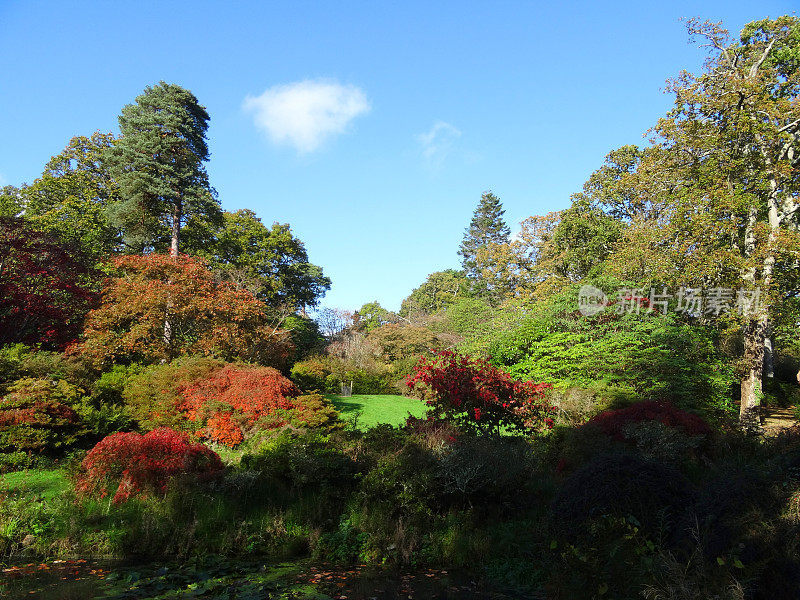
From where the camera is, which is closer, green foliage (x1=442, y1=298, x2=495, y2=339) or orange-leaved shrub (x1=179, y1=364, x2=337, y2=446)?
orange-leaved shrub (x1=179, y1=364, x2=337, y2=446)

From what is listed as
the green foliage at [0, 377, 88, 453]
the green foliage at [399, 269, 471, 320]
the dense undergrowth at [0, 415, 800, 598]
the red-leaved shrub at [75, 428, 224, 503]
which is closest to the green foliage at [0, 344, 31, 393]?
the green foliage at [0, 377, 88, 453]

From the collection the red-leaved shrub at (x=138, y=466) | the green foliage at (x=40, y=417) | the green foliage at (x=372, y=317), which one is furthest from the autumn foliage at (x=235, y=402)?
the green foliage at (x=372, y=317)

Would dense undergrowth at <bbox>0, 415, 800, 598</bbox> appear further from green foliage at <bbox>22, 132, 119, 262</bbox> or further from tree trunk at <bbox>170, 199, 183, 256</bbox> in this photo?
green foliage at <bbox>22, 132, 119, 262</bbox>

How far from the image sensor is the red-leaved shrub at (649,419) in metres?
8.38

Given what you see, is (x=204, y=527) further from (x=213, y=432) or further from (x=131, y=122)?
(x=131, y=122)

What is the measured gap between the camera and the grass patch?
284 inches

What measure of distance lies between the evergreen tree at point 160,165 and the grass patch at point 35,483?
45.2 ft

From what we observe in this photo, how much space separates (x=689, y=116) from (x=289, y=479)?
50.4 ft

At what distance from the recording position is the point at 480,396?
875 cm

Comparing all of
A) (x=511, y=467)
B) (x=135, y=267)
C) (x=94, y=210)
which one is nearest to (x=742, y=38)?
(x=511, y=467)

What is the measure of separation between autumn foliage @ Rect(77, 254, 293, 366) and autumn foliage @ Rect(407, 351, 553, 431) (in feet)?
23.1

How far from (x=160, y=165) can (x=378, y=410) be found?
1461cm

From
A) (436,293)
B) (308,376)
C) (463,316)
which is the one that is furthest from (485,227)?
(308,376)

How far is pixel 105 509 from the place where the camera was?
6770 millimetres
